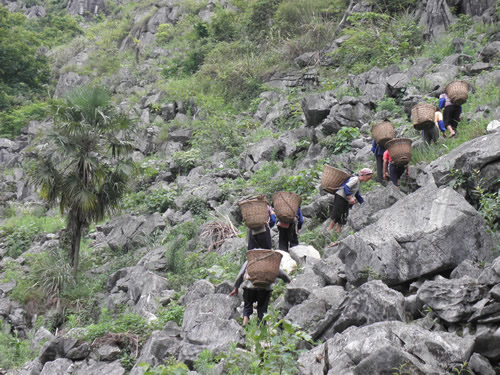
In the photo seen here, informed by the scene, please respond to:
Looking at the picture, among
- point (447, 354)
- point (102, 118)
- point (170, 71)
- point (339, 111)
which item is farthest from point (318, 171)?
point (170, 71)

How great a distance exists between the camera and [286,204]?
808cm

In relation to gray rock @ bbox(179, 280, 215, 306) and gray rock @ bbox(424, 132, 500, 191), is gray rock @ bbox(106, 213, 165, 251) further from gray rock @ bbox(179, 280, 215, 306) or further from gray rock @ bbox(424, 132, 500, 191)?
gray rock @ bbox(424, 132, 500, 191)

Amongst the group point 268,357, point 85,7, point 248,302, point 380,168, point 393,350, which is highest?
point 393,350

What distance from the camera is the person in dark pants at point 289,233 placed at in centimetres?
838

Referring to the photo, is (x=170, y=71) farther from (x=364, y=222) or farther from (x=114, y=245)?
(x=364, y=222)

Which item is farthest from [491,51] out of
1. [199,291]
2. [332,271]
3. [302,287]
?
[199,291]

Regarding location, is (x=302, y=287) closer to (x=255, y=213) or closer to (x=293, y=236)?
(x=255, y=213)

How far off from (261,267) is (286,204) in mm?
2366

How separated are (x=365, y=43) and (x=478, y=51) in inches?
181

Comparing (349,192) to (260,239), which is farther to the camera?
(349,192)

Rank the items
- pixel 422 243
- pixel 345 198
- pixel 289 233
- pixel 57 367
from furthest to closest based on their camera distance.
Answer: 1. pixel 289 233
2. pixel 345 198
3. pixel 57 367
4. pixel 422 243

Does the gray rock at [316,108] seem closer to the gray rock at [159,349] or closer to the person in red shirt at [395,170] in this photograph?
the person in red shirt at [395,170]

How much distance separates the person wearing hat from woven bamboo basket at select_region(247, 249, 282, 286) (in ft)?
9.24

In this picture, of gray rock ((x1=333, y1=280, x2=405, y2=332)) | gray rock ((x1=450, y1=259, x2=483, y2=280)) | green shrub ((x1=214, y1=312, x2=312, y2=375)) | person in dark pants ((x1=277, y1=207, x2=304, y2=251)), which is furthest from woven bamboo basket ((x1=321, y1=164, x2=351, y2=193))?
green shrub ((x1=214, y1=312, x2=312, y2=375))
